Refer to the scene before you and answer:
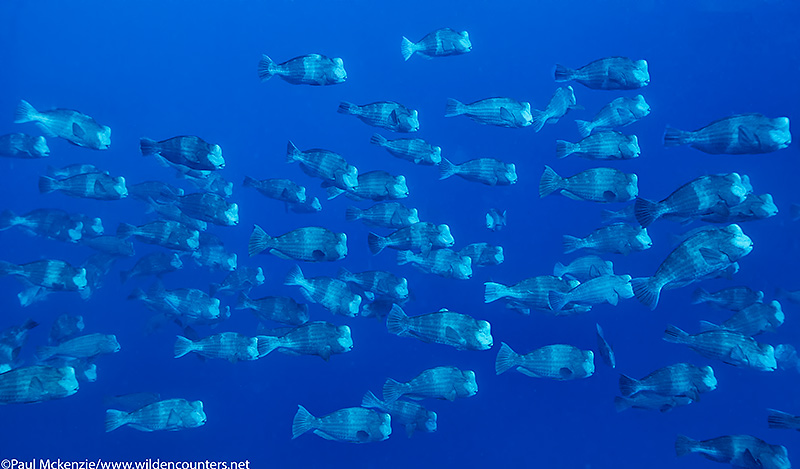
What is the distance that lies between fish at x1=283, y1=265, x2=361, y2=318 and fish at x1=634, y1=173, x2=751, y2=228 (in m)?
2.69

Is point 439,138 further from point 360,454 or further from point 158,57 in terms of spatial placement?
point 158,57

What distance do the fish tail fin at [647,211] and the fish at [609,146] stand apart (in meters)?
1.14

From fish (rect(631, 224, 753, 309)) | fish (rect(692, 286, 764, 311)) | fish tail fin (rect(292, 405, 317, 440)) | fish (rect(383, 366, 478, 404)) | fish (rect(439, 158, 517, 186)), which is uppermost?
fish (rect(439, 158, 517, 186))

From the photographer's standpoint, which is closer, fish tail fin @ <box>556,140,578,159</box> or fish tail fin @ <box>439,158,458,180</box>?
fish tail fin @ <box>556,140,578,159</box>

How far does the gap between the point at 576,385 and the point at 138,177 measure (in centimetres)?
1541

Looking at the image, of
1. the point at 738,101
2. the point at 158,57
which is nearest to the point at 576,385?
the point at 738,101

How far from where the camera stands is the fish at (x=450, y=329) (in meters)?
4.75

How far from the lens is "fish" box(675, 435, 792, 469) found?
443 centimetres

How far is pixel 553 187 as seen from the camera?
527 cm

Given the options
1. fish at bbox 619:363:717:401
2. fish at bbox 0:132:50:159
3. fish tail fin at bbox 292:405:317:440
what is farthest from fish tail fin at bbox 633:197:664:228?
fish at bbox 0:132:50:159

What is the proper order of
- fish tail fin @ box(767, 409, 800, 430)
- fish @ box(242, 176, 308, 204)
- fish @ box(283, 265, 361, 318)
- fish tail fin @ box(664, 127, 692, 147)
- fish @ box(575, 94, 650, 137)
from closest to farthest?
fish tail fin @ box(767, 409, 800, 430), fish tail fin @ box(664, 127, 692, 147), fish @ box(283, 265, 361, 318), fish @ box(575, 94, 650, 137), fish @ box(242, 176, 308, 204)

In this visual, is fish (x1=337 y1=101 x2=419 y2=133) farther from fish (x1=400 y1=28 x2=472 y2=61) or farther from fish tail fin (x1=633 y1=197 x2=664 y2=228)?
fish tail fin (x1=633 y1=197 x2=664 y2=228)

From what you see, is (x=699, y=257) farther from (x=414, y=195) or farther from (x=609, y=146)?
(x=414, y=195)

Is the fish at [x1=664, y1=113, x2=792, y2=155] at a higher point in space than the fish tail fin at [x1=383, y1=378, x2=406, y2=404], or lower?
higher
